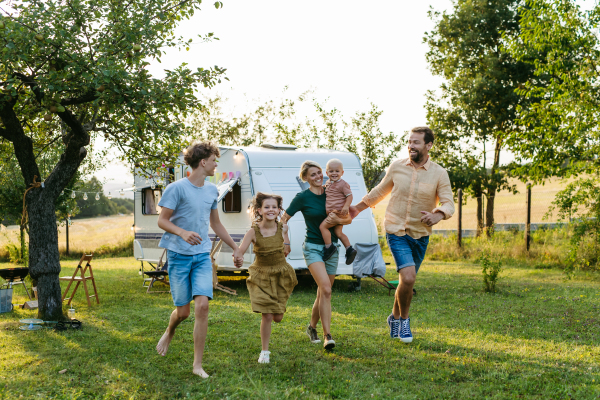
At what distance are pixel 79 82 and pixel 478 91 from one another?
49.6ft

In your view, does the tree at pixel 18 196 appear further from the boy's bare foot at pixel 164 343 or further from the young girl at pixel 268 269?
the young girl at pixel 268 269

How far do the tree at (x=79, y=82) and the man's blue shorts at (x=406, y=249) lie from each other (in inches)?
123

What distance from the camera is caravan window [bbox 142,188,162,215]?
1197 cm

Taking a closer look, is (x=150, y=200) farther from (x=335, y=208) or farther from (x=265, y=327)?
(x=265, y=327)

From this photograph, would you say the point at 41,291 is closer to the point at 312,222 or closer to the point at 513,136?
the point at 312,222

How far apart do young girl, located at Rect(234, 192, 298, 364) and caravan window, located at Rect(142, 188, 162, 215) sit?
24.7 ft

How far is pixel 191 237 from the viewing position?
4.16m

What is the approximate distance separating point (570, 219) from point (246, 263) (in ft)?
20.7

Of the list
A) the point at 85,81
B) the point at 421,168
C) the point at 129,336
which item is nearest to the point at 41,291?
the point at 129,336

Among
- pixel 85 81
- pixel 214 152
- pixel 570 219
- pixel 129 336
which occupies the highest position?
pixel 85 81

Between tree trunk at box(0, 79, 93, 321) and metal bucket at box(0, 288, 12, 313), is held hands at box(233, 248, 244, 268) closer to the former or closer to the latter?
tree trunk at box(0, 79, 93, 321)

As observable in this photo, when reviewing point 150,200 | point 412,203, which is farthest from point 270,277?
point 150,200

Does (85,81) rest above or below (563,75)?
below

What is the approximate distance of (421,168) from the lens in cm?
521
